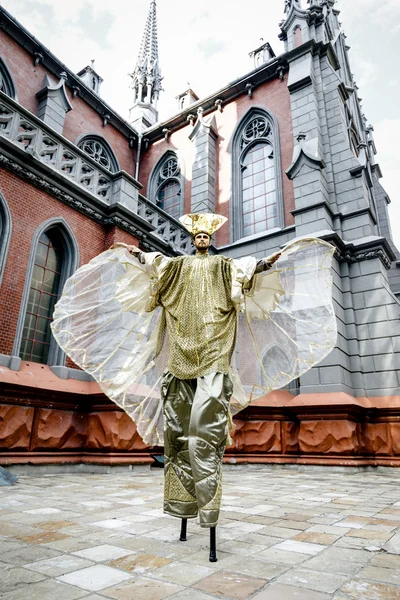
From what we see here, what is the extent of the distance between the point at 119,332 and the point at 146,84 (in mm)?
23784

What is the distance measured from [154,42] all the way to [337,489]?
94.4 feet

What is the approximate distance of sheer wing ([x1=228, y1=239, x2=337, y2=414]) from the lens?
3.52 metres

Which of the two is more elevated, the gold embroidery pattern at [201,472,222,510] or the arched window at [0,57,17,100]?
the arched window at [0,57,17,100]

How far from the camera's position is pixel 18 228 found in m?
8.01

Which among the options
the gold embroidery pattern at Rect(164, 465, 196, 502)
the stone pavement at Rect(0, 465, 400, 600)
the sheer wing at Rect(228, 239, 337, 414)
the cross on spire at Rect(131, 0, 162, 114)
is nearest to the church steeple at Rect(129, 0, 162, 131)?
the cross on spire at Rect(131, 0, 162, 114)

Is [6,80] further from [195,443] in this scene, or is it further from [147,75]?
[195,443]

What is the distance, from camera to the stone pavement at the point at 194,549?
1862 millimetres

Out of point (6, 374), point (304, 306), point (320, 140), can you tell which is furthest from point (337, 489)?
point (320, 140)

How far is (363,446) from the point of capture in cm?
928

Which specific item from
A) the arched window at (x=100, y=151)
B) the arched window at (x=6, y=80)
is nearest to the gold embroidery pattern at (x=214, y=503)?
the arched window at (x=6, y=80)

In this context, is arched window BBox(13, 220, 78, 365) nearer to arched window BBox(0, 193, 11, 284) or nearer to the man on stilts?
arched window BBox(0, 193, 11, 284)

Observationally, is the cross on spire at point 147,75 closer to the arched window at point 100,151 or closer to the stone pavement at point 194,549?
the arched window at point 100,151

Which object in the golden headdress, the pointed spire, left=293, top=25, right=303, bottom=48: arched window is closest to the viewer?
the golden headdress

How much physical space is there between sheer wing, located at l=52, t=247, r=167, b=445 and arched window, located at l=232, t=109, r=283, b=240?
1038cm
